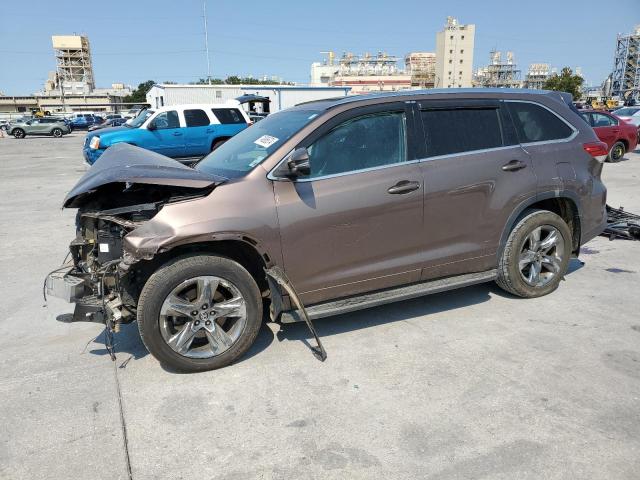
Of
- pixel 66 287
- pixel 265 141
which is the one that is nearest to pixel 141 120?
pixel 265 141

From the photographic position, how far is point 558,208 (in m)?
4.76

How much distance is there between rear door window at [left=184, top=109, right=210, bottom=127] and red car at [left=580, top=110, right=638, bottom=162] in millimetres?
12128

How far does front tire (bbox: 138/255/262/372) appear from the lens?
3225 millimetres

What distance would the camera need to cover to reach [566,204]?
4.66 m

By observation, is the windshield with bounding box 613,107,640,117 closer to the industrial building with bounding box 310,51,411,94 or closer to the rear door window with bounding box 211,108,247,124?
the rear door window with bounding box 211,108,247,124

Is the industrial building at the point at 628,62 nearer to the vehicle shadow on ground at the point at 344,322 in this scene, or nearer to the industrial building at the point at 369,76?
the industrial building at the point at 369,76

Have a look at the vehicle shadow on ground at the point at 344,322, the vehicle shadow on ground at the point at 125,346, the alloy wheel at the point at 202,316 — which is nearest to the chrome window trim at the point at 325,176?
the alloy wheel at the point at 202,316

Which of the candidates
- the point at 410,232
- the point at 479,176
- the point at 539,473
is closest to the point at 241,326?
the point at 410,232

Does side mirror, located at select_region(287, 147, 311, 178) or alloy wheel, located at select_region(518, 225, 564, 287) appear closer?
side mirror, located at select_region(287, 147, 311, 178)

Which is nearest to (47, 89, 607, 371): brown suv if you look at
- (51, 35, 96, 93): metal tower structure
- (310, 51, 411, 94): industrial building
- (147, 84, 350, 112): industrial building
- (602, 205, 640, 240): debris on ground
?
(602, 205, 640, 240): debris on ground

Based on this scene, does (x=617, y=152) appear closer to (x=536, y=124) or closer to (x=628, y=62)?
(x=536, y=124)

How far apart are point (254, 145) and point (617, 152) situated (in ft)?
51.9

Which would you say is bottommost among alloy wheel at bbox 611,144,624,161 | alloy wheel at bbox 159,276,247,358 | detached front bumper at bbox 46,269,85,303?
alloy wheel at bbox 159,276,247,358

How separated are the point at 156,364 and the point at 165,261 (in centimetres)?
81
